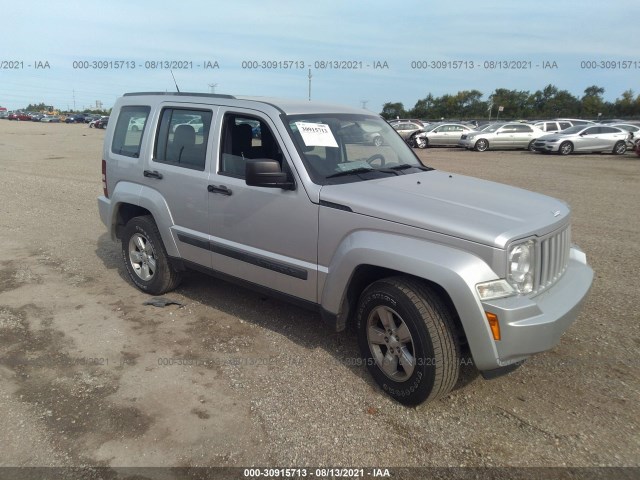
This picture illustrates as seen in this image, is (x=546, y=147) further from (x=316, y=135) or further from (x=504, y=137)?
(x=316, y=135)

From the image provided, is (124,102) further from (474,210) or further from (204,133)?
(474,210)

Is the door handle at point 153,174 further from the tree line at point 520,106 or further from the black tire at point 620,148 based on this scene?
the tree line at point 520,106

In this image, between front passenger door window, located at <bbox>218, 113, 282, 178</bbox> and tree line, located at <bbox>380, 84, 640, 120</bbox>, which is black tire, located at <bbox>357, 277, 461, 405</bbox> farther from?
tree line, located at <bbox>380, 84, 640, 120</bbox>

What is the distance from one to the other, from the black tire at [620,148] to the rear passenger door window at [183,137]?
82.1 ft

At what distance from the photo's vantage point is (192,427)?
119 inches

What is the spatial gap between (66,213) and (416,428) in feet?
Answer: 26.5

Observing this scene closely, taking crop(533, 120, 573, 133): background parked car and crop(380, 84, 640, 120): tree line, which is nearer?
crop(533, 120, 573, 133): background parked car

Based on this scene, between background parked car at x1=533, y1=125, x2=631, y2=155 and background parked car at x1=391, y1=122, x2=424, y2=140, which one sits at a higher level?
background parked car at x1=391, y1=122, x2=424, y2=140

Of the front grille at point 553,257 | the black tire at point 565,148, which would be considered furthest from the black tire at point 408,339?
the black tire at point 565,148

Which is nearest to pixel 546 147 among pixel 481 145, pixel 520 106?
pixel 481 145

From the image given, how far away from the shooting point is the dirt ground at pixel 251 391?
2818 millimetres

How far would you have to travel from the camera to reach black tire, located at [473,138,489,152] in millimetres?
26781

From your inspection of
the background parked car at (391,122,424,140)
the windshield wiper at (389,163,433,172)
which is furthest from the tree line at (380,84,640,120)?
the windshield wiper at (389,163,433,172)

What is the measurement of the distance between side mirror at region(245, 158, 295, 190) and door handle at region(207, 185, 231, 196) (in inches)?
22.5
